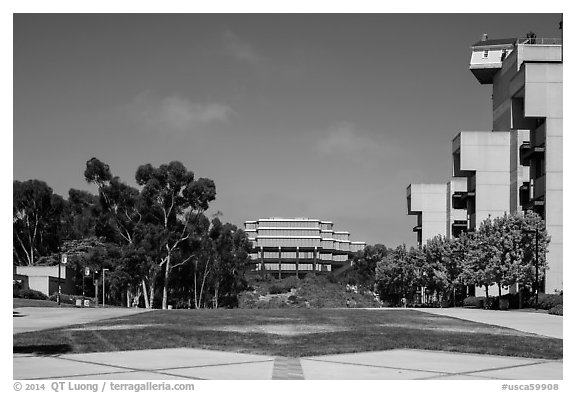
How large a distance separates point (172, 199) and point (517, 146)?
109ft

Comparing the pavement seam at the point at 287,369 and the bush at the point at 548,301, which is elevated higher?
the pavement seam at the point at 287,369

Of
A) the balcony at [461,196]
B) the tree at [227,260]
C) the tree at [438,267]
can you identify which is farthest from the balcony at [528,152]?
the tree at [227,260]

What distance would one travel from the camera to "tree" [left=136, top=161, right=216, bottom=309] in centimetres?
7606

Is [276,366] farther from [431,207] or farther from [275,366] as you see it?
[431,207]

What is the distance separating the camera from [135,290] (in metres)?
79.9

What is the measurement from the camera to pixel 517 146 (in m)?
73.2

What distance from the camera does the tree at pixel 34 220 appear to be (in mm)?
86625

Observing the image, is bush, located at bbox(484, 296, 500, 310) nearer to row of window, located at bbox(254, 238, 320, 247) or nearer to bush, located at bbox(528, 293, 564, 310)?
bush, located at bbox(528, 293, 564, 310)

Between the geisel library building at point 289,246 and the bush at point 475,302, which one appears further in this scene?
the geisel library building at point 289,246

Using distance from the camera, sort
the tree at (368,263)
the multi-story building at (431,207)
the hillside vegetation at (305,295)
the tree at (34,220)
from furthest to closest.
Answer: the tree at (368,263)
the multi-story building at (431,207)
the hillside vegetation at (305,295)
the tree at (34,220)

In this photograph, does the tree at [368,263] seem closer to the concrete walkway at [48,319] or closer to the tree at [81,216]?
the tree at [81,216]

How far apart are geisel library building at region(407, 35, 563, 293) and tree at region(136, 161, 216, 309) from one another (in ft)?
87.0

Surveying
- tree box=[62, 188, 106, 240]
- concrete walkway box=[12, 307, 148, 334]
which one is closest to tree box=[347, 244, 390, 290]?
tree box=[62, 188, 106, 240]

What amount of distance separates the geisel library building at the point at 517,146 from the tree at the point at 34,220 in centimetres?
4571
